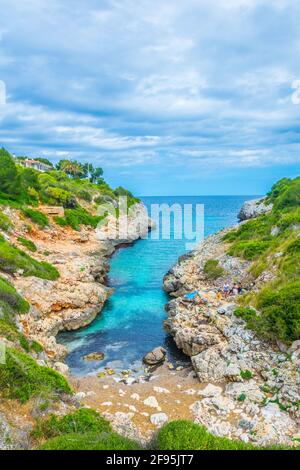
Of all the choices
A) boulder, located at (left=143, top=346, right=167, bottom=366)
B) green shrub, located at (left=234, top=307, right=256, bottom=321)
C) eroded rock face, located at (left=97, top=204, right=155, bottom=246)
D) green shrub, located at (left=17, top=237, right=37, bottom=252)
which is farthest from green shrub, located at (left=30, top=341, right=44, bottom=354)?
eroded rock face, located at (left=97, top=204, right=155, bottom=246)

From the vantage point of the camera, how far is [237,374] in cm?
1620

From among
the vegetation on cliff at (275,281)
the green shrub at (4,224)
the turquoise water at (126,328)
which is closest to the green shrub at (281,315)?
the vegetation on cliff at (275,281)

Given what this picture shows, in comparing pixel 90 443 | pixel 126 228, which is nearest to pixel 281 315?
pixel 90 443

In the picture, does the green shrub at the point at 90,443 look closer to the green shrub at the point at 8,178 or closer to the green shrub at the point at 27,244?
the green shrub at the point at 27,244

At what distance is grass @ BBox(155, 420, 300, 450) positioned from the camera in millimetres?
9133

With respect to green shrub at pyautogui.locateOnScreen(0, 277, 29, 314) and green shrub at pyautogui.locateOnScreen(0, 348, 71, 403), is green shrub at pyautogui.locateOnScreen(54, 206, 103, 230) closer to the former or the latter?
green shrub at pyautogui.locateOnScreen(0, 277, 29, 314)

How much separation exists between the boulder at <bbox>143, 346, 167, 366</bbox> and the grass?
9.63 meters

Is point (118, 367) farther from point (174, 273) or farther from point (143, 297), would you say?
point (174, 273)

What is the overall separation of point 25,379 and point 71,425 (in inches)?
101

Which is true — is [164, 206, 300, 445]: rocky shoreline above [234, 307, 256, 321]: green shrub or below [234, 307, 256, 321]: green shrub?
below

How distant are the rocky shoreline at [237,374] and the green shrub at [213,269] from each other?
6209 millimetres

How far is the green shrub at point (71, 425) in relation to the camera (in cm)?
1088

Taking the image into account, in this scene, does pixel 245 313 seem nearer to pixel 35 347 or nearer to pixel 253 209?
pixel 35 347
